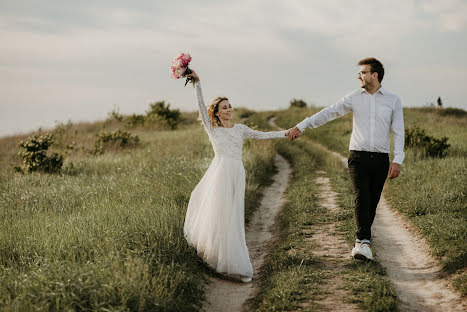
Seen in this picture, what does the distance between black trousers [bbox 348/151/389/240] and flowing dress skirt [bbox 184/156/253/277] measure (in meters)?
1.73

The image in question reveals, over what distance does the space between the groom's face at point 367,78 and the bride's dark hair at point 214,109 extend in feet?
6.71

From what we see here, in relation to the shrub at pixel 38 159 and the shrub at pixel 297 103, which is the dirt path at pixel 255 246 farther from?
the shrub at pixel 297 103

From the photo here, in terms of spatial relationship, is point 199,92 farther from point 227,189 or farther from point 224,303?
point 224,303

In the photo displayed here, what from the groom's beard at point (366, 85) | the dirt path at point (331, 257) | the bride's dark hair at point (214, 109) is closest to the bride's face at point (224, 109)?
the bride's dark hair at point (214, 109)

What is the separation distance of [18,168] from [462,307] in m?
14.4

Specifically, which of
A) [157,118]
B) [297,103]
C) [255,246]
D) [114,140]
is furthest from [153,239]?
[297,103]

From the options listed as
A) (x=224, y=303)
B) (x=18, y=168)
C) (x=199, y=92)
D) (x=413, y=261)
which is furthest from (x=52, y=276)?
(x=18, y=168)

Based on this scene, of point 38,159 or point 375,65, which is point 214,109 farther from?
point 38,159

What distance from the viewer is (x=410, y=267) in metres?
6.53

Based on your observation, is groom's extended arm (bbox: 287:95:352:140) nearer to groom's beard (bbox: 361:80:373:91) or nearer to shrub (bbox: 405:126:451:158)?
groom's beard (bbox: 361:80:373:91)

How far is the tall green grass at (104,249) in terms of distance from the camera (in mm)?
4492

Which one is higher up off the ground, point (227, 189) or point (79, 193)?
point (227, 189)

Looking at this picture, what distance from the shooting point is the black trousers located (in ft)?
21.2

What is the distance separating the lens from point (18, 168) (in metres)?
15.2
